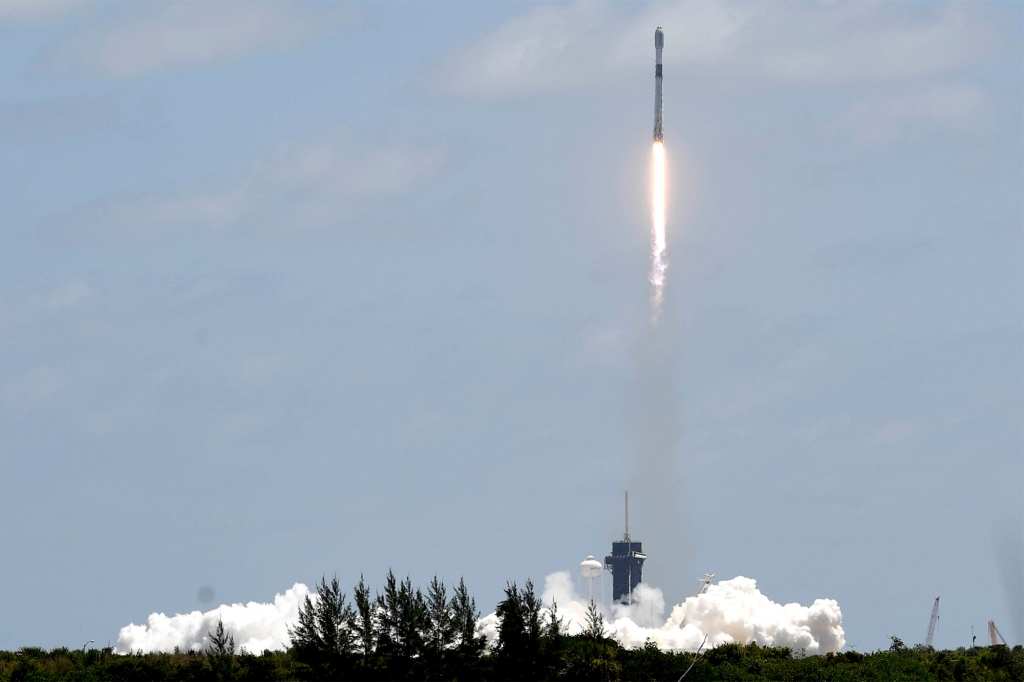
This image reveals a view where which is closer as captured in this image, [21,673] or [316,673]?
[316,673]

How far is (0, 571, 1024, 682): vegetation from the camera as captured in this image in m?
124

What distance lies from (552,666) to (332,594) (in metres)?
20.1

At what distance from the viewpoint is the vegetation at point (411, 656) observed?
123812mm

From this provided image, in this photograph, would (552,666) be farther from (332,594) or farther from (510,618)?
(332,594)

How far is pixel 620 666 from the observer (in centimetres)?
13888

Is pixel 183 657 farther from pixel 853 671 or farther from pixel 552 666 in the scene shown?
pixel 853 671

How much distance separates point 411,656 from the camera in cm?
12562

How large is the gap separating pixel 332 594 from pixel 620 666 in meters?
28.1

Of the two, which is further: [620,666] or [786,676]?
[786,676]

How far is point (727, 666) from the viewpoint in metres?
155

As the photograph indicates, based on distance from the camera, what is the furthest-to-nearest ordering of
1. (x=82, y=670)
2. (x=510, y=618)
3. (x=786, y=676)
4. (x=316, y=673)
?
(x=786, y=676)
(x=82, y=670)
(x=510, y=618)
(x=316, y=673)

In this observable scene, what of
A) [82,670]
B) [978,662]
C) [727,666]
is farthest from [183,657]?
[978,662]

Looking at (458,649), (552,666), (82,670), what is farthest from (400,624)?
(82,670)

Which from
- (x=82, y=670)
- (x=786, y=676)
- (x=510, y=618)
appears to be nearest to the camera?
(x=510, y=618)
